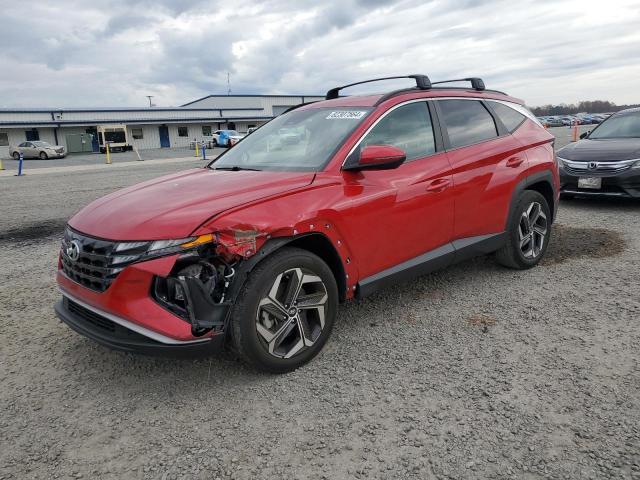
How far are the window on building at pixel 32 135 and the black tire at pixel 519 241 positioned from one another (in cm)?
4840

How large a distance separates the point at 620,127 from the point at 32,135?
158ft

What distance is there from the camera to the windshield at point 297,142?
3.45 meters

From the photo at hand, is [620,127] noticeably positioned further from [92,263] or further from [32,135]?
[32,135]

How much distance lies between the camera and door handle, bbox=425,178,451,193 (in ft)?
12.0

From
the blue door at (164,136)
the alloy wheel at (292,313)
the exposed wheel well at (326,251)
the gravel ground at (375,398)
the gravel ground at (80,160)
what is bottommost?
the gravel ground at (375,398)

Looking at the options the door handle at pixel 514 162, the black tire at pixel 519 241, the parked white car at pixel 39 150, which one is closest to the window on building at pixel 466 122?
the door handle at pixel 514 162

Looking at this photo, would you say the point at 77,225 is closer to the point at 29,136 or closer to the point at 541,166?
the point at 541,166

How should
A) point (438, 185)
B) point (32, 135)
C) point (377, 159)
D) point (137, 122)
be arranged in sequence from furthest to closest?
point (137, 122), point (32, 135), point (438, 185), point (377, 159)

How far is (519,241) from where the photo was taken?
461 cm

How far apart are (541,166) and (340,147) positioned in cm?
251

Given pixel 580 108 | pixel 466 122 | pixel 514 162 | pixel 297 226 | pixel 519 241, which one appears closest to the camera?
pixel 297 226

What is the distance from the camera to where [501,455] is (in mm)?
2246

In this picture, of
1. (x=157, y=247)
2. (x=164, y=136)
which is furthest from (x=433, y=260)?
(x=164, y=136)

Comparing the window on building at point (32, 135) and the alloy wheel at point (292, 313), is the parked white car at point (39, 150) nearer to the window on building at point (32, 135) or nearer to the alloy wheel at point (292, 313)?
the window on building at point (32, 135)
